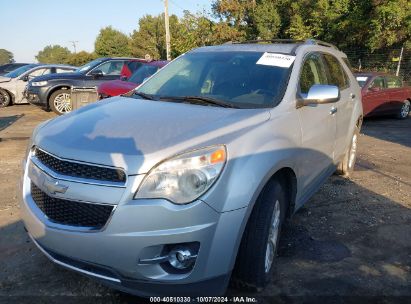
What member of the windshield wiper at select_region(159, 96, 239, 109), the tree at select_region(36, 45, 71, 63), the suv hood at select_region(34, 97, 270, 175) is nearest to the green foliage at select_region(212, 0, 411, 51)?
the windshield wiper at select_region(159, 96, 239, 109)

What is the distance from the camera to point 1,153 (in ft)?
23.0

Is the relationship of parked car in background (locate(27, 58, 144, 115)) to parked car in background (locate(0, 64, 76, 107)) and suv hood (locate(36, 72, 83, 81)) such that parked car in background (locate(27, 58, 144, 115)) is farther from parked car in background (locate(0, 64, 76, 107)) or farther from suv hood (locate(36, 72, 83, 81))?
parked car in background (locate(0, 64, 76, 107))

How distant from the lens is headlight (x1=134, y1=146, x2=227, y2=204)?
2324mm

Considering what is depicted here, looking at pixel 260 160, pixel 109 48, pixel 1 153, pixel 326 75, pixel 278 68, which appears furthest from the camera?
pixel 109 48

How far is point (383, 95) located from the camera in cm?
1144

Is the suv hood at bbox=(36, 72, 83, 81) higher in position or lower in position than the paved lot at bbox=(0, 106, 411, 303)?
higher

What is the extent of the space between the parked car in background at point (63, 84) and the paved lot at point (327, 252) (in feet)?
18.6

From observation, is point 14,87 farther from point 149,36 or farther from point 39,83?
point 149,36

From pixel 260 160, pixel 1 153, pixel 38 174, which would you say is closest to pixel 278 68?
pixel 260 160

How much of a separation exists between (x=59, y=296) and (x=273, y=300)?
1.51m

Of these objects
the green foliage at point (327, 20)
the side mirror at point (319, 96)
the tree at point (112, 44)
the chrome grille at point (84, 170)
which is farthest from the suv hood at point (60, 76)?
the tree at point (112, 44)

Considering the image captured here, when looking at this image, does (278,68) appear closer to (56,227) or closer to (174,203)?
(174,203)

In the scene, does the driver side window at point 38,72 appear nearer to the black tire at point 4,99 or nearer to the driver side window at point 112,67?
the black tire at point 4,99

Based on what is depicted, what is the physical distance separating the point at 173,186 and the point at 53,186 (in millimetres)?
750
